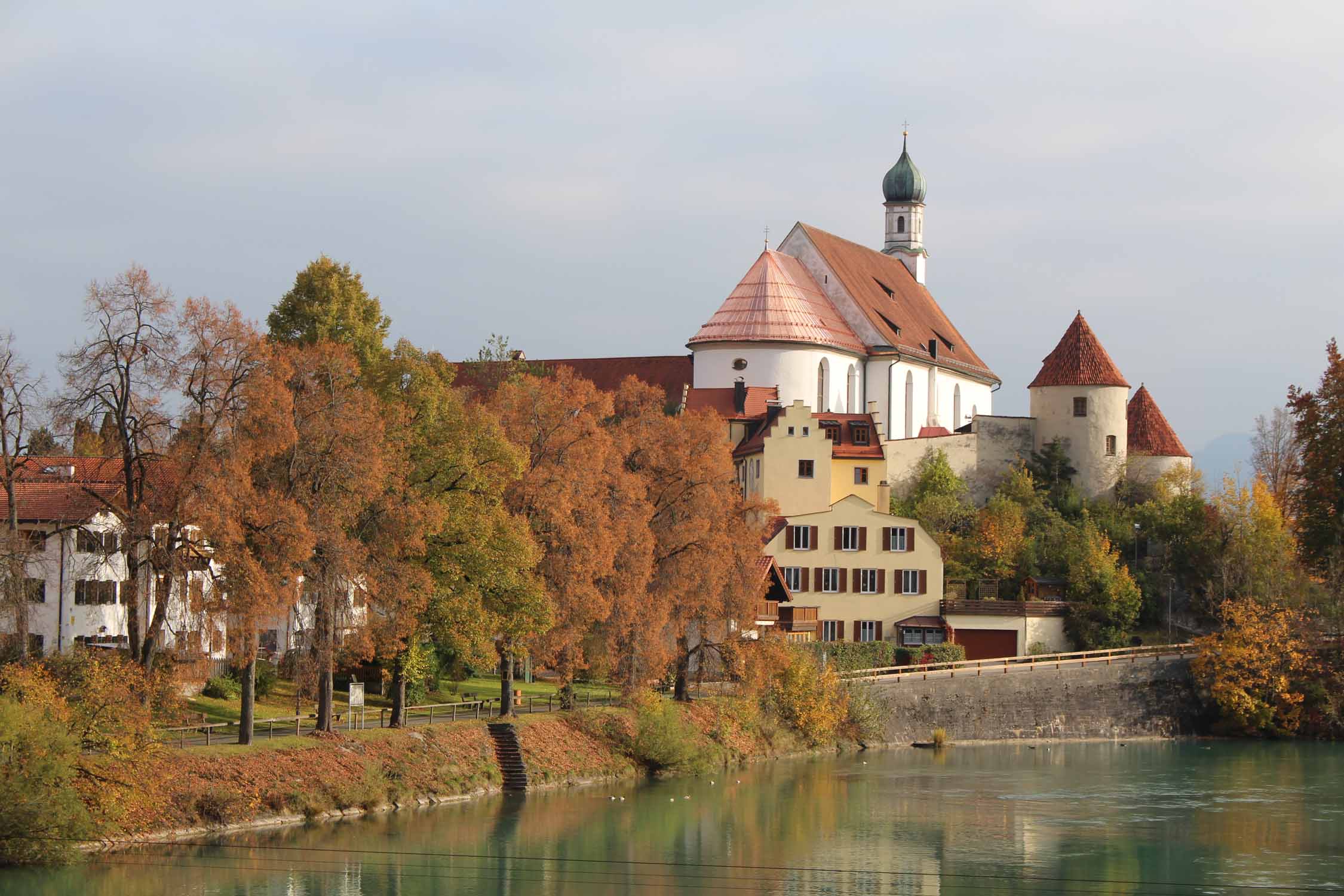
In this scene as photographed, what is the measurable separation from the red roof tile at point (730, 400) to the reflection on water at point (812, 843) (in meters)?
29.1

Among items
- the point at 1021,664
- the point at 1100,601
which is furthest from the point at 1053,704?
the point at 1100,601

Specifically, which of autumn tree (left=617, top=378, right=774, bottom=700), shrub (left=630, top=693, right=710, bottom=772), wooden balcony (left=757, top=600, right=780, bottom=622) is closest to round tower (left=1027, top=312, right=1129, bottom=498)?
wooden balcony (left=757, top=600, right=780, bottom=622)

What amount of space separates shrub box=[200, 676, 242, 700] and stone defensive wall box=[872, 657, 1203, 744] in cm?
2343

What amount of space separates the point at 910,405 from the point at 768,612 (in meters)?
29.7

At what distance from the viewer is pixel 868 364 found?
92375 millimetres

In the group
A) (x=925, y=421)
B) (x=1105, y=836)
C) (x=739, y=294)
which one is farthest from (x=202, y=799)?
(x=925, y=421)

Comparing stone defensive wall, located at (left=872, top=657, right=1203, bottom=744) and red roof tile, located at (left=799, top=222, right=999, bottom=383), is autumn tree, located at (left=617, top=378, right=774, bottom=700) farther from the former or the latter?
red roof tile, located at (left=799, top=222, right=999, bottom=383)

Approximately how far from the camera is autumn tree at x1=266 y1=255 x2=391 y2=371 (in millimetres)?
59750

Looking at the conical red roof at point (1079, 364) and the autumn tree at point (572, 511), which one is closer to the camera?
the autumn tree at point (572, 511)

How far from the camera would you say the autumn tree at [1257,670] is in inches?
2744

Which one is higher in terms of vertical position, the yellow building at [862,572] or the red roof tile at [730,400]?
the red roof tile at [730,400]

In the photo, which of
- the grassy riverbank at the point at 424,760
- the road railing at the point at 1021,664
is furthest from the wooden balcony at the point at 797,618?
the grassy riverbank at the point at 424,760

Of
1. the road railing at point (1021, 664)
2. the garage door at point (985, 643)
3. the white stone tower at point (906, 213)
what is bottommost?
the road railing at point (1021, 664)

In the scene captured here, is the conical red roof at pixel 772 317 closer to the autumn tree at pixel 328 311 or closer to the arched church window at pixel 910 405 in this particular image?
the arched church window at pixel 910 405
